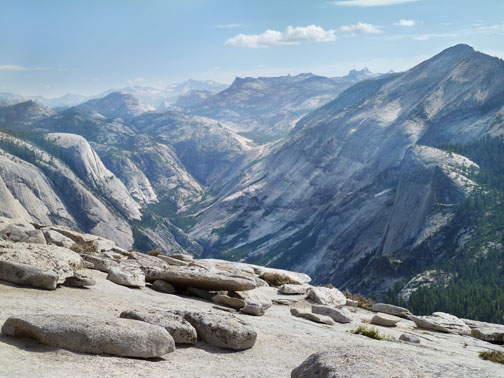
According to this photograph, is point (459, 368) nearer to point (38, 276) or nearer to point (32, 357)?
point (32, 357)

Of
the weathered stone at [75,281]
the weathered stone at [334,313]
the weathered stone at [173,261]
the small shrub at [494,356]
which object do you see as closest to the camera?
the small shrub at [494,356]

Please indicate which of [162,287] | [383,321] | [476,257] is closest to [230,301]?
[162,287]

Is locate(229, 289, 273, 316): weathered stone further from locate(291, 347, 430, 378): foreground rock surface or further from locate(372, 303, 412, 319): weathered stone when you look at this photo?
locate(291, 347, 430, 378): foreground rock surface

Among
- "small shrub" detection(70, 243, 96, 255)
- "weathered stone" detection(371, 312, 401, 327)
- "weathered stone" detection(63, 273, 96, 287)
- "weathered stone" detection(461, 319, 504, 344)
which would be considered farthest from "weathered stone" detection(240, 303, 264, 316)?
"weathered stone" detection(461, 319, 504, 344)

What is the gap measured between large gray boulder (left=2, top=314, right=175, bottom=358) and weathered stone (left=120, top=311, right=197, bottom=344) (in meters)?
1.64

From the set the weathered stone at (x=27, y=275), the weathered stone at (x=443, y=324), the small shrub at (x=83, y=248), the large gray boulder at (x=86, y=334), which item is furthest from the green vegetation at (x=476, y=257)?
the large gray boulder at (x=86, y=334)

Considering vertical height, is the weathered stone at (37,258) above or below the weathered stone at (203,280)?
above

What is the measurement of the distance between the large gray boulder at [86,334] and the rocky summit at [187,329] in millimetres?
31

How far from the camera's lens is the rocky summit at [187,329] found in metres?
14.3

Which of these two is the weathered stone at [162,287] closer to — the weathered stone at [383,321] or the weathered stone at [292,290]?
the weathered stone at [292,290]

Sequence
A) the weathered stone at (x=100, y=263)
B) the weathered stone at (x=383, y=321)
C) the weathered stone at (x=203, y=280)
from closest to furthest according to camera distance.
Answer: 1. the weathered stone at (x=203, y=280)
2. the weathered stone at (x=383, y=321)
3. the weathered stone at (x=100, y=263)

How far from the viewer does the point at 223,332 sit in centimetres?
1855

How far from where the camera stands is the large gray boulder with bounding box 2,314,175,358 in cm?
1481

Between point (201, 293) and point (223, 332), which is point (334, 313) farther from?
point (223, 332)
